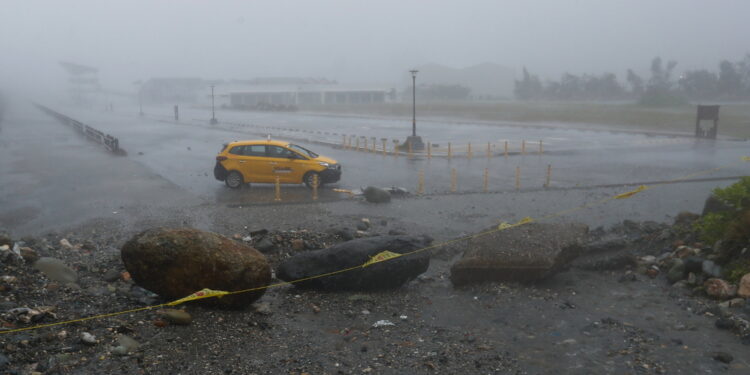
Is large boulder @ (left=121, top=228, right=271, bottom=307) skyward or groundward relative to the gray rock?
skyward

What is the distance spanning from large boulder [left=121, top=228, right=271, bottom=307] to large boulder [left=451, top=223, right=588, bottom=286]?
3.60 meters

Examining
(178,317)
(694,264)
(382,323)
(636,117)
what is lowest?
(382,323)

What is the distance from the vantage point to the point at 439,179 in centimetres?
2180

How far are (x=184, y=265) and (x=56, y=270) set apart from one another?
2699 mm

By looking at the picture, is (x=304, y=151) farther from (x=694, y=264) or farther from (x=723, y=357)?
(x=723, y=357)

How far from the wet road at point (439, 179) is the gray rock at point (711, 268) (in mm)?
4973

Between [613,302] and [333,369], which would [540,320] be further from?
[333,369]

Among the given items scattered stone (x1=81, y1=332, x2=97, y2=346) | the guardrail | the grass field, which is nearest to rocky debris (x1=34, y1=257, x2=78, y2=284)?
scattered stone (x1=81, y1=332, x2=97, y2=346)

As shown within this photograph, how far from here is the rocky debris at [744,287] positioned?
27.1 ft

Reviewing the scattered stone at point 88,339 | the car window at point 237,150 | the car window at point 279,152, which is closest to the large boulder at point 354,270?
the scattered stone at point 88,339

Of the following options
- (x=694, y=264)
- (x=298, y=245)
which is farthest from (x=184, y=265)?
(x=694, y=264)

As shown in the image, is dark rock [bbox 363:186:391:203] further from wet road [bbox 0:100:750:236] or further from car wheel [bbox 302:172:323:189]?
car wheel [bbox 302:172:323:189]

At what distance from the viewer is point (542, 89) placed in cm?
11881

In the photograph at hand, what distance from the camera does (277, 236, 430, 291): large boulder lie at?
9.43 metres
